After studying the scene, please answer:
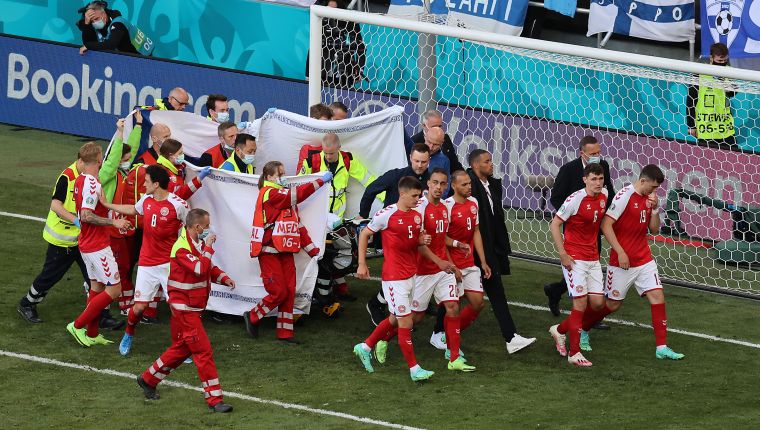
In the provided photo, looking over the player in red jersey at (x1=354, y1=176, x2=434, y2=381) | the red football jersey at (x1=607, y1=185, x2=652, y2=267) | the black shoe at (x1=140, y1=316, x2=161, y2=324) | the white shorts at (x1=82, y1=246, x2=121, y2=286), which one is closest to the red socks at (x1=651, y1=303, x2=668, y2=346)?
the red football jersey at (x1=607, y1=185, x2=652, y2=267)

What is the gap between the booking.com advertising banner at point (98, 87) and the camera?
19.4 meters

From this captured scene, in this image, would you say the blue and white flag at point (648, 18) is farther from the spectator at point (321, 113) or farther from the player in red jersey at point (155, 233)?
the player in red jersey at point (155, 233)

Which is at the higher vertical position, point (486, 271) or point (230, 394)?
point (486, 271)

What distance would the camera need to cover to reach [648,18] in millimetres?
18781

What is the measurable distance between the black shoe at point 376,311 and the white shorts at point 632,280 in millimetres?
2237

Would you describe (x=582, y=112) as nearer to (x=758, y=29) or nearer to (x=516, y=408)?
(x=758, y=29)

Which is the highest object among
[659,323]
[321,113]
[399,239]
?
[321,113]

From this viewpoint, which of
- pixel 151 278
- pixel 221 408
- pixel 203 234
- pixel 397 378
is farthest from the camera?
pixel 151 278

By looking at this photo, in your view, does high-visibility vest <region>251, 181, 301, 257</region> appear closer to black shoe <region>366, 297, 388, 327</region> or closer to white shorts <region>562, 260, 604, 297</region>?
black shoe <region>366, 297, 388, 327</region>

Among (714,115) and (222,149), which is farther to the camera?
(714,115)

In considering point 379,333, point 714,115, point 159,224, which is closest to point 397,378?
point 379,333

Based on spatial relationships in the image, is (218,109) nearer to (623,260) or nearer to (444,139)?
(444,139)

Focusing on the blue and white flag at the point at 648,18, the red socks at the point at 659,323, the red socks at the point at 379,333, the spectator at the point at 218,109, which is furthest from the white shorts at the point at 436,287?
the blue and white flag at the point at 648,18

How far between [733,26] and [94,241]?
9.65 metres
